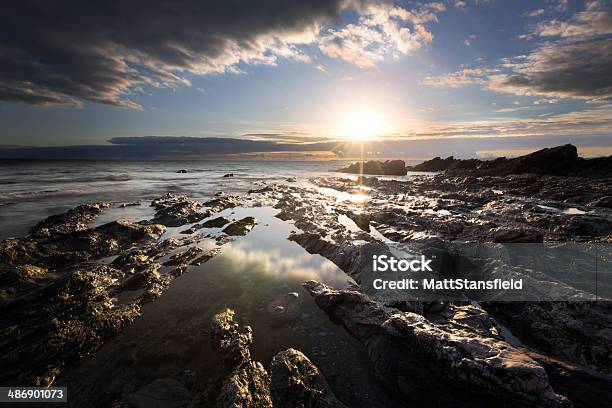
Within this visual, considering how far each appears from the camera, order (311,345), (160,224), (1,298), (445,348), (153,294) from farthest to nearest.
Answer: (160,224) < (153,294) < (1,298) < (311,345) < (445,348)

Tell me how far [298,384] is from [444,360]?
3565 millimetres

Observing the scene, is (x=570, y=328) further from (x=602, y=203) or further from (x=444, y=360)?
(x=602, y=203)

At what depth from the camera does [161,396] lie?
594 cm

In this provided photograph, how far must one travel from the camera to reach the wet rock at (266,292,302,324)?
905cm

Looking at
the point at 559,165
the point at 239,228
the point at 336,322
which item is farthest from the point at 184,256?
the point at 559,165

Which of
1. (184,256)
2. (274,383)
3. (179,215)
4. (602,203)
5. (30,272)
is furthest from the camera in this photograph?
(179,215)

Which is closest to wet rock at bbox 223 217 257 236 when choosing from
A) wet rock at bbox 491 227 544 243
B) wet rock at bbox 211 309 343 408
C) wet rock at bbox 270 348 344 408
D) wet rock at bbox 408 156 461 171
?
wet rock at bbox 211 309 343 408

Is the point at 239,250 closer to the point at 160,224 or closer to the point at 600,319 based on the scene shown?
the point at 160,224

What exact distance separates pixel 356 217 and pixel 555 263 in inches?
522

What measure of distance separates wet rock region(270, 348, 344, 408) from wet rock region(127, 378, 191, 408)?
6.73 feet

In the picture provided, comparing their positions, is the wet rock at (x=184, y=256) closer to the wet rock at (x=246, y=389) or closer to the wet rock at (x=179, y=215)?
the wet rock at (x=179, y=215)

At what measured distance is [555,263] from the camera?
443 inches

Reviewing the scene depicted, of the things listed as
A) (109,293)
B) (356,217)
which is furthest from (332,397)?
(356,217)

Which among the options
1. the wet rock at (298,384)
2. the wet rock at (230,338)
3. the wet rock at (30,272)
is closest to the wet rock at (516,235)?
the wet rock at (298,384)
